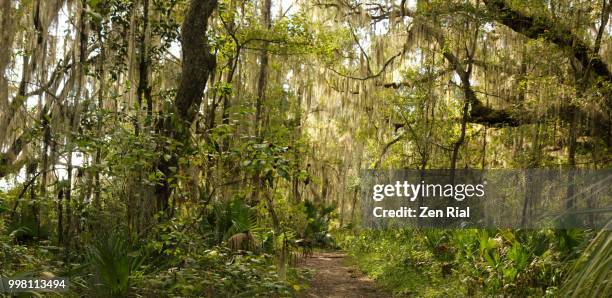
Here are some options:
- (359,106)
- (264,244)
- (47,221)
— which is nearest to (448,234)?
(264,244)

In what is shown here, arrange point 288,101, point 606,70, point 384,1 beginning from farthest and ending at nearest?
point 288,101
point 384,1
point 606,70

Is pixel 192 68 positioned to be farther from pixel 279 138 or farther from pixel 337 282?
pixel 337 282

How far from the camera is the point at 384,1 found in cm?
1247

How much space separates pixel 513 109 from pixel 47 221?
26.5ft

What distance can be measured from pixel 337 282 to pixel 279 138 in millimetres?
4969

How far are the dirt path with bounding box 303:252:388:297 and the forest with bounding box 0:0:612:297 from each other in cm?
6

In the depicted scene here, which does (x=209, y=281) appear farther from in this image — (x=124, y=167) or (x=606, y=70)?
(x=606, y=70)

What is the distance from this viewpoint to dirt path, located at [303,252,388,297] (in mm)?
8675

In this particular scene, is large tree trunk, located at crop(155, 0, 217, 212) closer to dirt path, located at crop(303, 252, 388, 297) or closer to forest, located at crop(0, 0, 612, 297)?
forest, located at crop(0, 0, 612, 297)

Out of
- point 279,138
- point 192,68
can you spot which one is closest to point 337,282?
point 279,138

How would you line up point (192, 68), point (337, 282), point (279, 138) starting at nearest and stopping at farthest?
point (279, 138) → point (192, 68) → point (337, 282)

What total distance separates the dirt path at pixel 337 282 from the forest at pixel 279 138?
62mm

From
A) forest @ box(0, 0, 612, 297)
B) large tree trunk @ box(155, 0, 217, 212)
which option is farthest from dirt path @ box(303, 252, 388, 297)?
large tree trunk @ box(155, 0, 217, 212)

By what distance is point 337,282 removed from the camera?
9.85 metres
